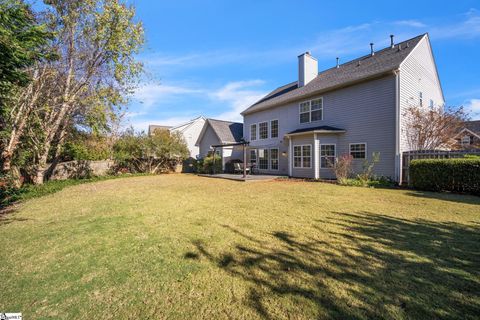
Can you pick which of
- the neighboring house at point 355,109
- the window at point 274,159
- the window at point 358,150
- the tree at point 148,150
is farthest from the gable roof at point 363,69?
the tree at point 148,150

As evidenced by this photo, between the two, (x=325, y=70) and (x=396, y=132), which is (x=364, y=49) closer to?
(x=325, y=70)

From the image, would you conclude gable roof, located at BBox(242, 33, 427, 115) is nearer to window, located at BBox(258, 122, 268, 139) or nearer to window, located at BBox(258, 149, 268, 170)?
window, located at BBox(258, 122, 268, 139)

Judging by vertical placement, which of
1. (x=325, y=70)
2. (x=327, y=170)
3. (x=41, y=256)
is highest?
(x=325, y=70)

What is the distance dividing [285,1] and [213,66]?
832cm

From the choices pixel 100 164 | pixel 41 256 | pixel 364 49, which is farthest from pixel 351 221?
pixel 100 164

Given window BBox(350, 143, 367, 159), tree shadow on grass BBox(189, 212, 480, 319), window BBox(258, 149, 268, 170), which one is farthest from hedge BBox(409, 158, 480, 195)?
window BBox(258, 149, 268, 170)

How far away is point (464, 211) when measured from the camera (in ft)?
18.6

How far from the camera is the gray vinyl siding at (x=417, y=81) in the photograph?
1141cm

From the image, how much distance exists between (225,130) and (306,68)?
1008 centimetres

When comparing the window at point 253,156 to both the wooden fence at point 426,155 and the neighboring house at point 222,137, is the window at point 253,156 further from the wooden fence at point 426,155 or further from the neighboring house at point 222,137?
the wooden fence at point 426,155

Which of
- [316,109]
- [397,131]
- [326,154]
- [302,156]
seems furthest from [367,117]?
[302,156]

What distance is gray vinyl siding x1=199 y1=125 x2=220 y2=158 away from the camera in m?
22.3

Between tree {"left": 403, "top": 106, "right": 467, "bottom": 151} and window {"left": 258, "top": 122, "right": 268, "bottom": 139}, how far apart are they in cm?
992

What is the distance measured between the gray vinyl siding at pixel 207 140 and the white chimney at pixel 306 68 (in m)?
9.76
